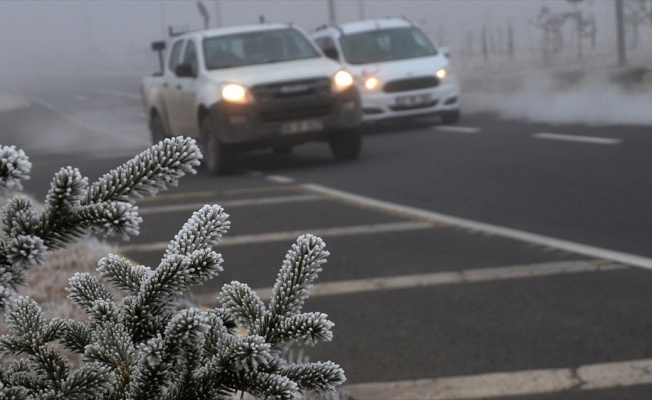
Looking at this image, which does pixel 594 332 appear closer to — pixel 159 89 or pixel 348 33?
pixel 159 89

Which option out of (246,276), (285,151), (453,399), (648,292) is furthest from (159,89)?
(453,399)

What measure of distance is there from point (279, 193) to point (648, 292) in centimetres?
660

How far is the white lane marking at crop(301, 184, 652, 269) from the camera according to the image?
8.03 meters

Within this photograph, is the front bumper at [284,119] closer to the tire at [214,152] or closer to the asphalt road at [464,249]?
the tire at [214,152]

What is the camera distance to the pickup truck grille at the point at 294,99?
1547 centimetres

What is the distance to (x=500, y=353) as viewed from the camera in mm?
5738

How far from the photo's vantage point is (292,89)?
15586 mm

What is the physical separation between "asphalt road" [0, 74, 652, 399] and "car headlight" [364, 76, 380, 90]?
8.19 ft

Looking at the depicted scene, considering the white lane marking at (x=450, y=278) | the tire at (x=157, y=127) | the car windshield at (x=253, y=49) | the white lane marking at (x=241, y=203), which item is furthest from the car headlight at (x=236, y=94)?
the white lane marking at (x=450, y=278)

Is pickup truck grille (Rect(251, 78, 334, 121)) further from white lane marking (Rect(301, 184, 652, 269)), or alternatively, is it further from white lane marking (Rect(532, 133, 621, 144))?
white lane marking (Rect(532, 133, 621, 144))

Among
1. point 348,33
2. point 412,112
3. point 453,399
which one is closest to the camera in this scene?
point 453,399

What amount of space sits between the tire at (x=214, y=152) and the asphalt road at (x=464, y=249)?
0.83ft

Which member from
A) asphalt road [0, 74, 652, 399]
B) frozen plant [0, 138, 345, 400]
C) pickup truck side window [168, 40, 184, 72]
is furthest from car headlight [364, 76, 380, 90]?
frozen plant [0, 138, 345, 400]

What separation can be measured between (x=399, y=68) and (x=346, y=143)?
4934mm
